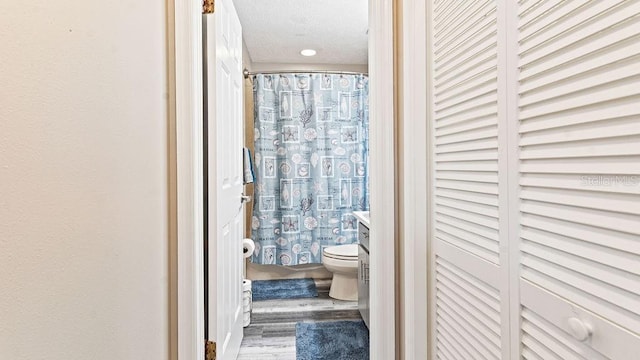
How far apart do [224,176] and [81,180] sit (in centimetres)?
101

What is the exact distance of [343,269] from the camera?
3.05 m

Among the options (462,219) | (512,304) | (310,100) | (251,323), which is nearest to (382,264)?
(462,219)

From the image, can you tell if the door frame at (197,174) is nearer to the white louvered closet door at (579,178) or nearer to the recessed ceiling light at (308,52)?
the white louvered closet door at (579,178)

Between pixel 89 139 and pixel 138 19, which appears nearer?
pixel 89 139

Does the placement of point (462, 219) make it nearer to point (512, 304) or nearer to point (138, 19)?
point (512, 304)

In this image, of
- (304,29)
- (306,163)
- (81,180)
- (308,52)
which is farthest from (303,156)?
(81,180)

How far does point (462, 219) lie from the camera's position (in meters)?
1.09

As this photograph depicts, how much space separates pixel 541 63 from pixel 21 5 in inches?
36.5

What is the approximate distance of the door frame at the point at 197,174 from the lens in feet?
4.63

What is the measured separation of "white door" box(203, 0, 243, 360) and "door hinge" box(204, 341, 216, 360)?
0.8 inches

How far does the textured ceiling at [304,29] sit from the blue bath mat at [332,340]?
7.10ft

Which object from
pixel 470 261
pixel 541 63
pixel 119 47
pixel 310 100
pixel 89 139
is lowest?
pixel 470 261

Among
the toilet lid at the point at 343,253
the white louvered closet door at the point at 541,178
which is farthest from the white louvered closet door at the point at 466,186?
the toilet lid at the point at 343,253

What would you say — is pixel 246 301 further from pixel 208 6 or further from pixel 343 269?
pixel 208 6
